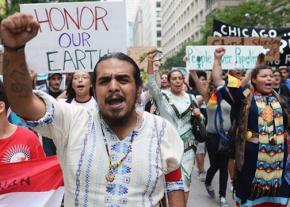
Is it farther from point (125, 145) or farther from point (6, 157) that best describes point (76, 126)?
point (6, 157)

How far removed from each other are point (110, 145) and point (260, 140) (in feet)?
8.82

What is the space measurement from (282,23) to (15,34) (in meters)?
31.3

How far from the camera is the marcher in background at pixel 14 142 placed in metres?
3.16

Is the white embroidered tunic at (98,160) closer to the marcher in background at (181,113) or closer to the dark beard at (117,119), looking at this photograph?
the dark beard at (117,119)

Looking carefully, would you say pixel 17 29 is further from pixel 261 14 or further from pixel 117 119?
pixel 261 14

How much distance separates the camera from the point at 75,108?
7.45ft

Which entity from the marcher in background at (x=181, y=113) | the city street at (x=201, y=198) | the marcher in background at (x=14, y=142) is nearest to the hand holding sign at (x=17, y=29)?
the marcher in background at (x=14, y=142)

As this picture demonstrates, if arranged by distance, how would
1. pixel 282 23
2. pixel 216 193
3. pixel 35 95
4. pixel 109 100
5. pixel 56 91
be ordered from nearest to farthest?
pixel 35 95 → pixel 109 100 → pixel 56 91 → pixel 216 193 → pixel 282 23

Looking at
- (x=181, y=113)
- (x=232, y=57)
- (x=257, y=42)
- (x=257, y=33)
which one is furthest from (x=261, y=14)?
(x=181, y=113)

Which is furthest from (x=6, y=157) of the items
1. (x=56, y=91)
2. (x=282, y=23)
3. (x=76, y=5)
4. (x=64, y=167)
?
(x=282, y=23)

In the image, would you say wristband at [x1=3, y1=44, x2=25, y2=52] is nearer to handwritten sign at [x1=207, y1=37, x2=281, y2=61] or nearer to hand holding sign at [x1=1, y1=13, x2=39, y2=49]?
hand holding sign at [x1=1, y1=13, x2=39, y2=49]

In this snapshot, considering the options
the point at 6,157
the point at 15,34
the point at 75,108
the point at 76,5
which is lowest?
the point at 6,157

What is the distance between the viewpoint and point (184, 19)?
92500mm

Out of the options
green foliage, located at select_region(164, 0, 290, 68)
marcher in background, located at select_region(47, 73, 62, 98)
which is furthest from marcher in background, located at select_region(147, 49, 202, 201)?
green foliage, located at select_region(164, 0, 290, 68)
